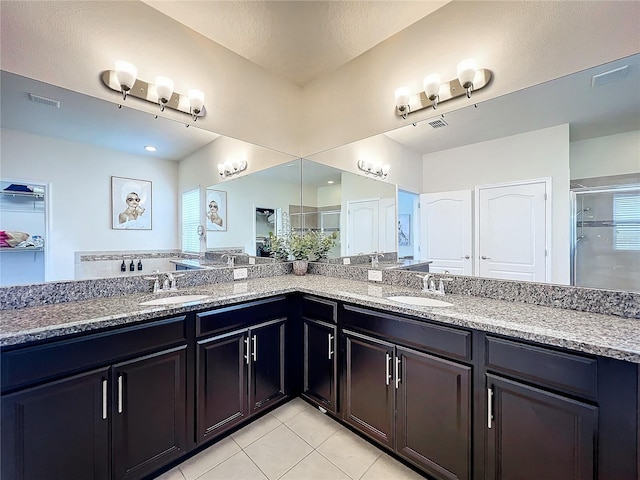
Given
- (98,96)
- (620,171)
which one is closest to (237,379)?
(98,96)

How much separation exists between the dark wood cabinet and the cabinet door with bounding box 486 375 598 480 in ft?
4.59

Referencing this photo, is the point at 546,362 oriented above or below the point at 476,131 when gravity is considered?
below

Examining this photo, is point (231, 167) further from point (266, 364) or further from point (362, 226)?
point (266, 364)

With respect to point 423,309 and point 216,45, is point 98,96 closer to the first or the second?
point 216,45

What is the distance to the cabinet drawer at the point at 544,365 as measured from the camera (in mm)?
1042

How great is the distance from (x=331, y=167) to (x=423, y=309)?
1.89m

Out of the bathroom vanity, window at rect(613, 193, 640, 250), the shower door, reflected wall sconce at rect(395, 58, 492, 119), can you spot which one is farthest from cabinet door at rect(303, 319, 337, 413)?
reflected wall sconce at rect(395, 58, 492, 119)

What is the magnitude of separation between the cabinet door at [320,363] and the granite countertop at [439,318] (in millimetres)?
310

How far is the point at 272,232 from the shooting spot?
294 cm

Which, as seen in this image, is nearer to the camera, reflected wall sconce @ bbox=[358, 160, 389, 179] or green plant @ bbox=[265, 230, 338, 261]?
reflected wall sconce @ bbox=[358, 160, 389, 179]

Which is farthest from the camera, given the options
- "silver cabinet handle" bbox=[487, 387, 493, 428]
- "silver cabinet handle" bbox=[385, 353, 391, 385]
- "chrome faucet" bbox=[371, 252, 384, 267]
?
"chrome faucet" bbox=[371, 252, 384, 267]

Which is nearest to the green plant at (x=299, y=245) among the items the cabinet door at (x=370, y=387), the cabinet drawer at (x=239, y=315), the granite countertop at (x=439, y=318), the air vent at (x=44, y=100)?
the cabinet drawer at (x=239, y=315)

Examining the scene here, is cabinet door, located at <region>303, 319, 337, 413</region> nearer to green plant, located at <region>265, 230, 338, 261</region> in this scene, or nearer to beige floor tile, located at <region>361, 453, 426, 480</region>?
beige floor tile, located at <region>361, 453, 426, 480</region>

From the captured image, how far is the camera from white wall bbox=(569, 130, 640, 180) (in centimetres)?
137
